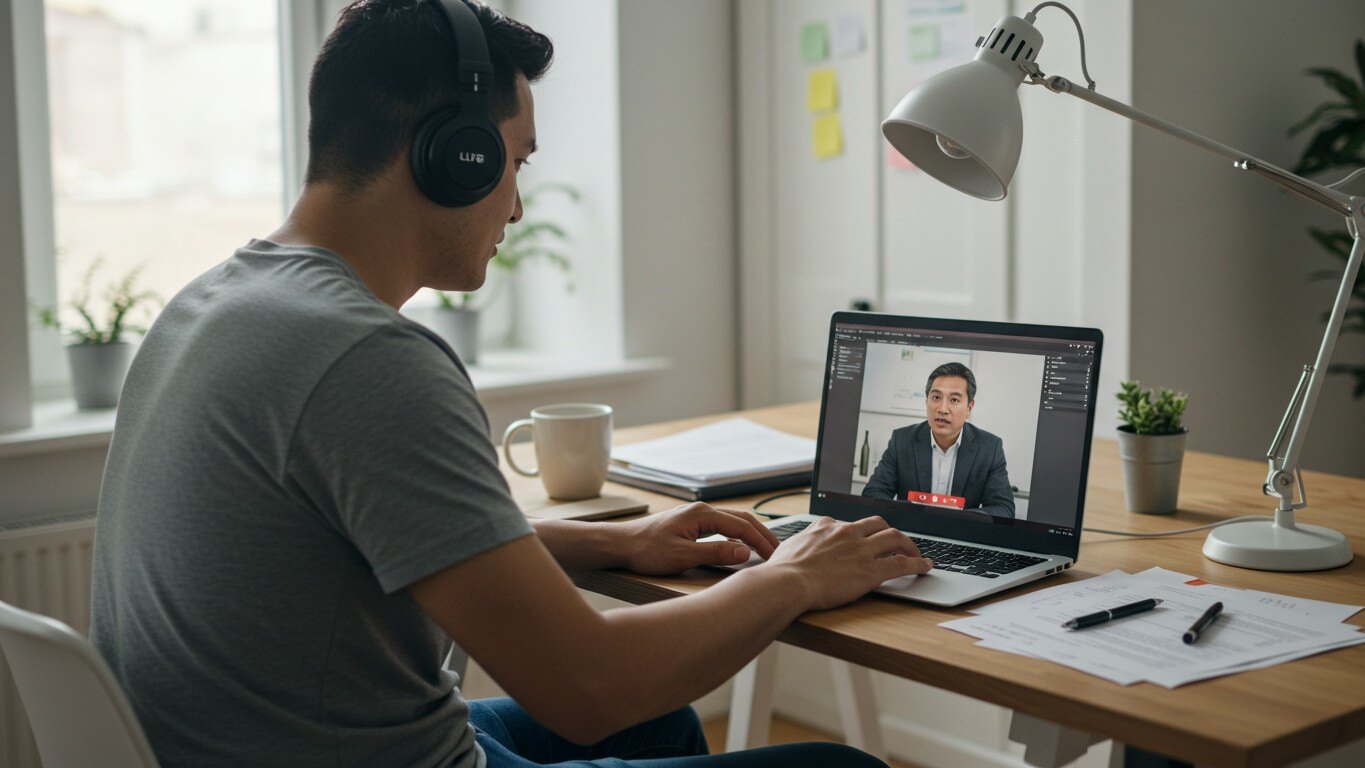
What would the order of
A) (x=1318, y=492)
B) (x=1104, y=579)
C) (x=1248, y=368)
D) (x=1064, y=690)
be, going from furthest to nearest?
(x=1248, y=368) < (x=1318, y=492) < (x=1104, y=579) < (x=1064, y=690)

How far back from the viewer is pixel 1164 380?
2.33 m

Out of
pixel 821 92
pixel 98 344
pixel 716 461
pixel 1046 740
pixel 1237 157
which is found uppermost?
pixel 821 92

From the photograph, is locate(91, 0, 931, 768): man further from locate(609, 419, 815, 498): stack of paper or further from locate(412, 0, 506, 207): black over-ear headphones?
locate(609, 419, 815, 498): stack of paper

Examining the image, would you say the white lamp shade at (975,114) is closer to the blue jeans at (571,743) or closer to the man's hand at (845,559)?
the man's hand at (845,559)

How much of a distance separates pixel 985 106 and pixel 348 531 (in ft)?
2.27

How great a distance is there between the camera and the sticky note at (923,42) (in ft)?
7.97

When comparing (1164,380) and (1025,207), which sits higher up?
(1025,207)

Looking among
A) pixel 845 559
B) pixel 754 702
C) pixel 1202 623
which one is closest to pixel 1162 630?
pixel 1202 623

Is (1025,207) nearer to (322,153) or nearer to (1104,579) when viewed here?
(1104,579)

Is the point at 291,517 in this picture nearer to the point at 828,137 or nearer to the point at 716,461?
the point at 716,461

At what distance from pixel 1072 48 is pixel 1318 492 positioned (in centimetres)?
100

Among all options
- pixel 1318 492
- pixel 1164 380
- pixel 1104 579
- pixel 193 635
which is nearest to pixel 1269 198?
pixel 1164 380

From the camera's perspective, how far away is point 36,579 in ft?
6.16

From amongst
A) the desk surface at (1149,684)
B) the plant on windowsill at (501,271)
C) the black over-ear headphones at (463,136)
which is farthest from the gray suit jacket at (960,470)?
the plant on windowsill at (501,271)
